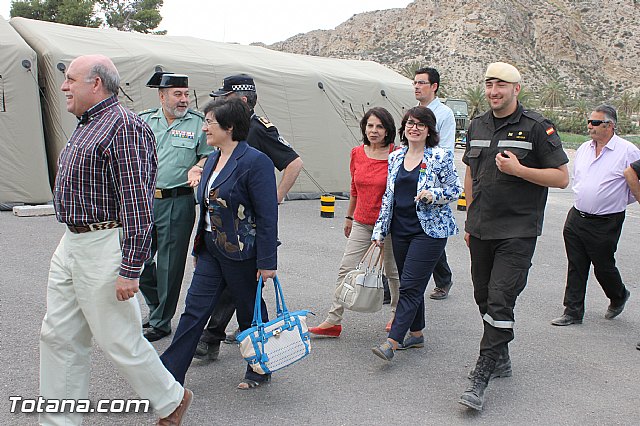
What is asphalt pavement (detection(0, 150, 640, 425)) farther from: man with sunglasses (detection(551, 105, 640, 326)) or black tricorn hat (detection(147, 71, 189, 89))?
black tricorn hat (detection(147, 71, 189, 89))

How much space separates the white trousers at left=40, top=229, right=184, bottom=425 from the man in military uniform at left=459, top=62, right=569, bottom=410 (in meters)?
2.02

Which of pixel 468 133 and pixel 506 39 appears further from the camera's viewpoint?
pixel 506 39

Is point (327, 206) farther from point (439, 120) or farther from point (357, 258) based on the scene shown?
point (357, 258)

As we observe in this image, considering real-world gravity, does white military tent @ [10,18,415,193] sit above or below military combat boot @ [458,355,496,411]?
above

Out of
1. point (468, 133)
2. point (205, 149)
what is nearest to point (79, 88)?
point (205, 149)

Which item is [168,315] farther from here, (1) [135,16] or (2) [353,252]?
(1) [135,16]

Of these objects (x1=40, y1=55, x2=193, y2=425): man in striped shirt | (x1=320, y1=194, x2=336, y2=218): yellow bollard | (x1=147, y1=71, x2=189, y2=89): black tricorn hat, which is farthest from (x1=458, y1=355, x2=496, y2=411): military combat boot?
(x1=320, y1=194, x2=336, y2=218): yellow bollard

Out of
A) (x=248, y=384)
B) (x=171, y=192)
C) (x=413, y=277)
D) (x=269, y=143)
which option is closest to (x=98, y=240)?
(x=248, y=384)

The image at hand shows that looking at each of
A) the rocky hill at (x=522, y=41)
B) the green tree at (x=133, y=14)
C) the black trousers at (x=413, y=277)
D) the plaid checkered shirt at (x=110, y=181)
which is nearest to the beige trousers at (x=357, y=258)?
the black trousers at (x=413, y=277)

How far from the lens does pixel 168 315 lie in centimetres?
502

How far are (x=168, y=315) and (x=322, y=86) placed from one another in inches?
353

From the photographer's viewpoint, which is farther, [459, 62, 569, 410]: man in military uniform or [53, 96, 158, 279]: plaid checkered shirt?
[459, 62, 569, 410]: man in military uniform

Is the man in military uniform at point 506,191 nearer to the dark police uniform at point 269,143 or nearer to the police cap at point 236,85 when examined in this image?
the dark police uniform at point 269,143

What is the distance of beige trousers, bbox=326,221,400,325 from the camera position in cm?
521
